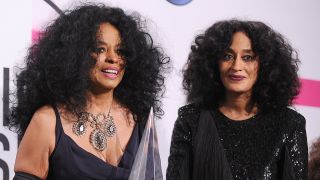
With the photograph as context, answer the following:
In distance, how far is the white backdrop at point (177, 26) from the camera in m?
1.72

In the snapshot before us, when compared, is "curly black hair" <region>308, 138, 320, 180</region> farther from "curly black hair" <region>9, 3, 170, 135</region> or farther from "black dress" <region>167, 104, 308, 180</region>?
"curly black hair" <region>9, 3, 170, 135</region>

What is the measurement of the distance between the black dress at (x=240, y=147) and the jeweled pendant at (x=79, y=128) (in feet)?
0.96

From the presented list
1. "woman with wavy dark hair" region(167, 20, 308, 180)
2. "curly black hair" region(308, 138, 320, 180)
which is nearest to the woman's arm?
"woman with wavy dark hair" region(167, 20, 308, 180)

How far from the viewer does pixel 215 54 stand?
1.55 m

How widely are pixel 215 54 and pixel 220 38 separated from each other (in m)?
0.04

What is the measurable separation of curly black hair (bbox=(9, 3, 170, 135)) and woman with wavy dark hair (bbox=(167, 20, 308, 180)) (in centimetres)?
15

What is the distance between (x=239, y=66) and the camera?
1.48 metres

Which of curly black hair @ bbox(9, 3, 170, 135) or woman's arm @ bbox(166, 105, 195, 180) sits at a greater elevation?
curly black hair @ bbox(9, 3, 170, 135)

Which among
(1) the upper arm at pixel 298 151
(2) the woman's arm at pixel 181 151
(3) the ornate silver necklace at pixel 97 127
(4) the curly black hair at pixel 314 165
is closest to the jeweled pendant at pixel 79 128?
(3) the ornate silver necklace at pixel 97 127

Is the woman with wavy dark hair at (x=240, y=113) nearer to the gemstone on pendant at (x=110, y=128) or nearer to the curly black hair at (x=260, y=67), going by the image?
the curly black hair at (x=260, y=67)

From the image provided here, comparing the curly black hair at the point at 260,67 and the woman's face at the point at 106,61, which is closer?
the woman's face at the point at 106,61

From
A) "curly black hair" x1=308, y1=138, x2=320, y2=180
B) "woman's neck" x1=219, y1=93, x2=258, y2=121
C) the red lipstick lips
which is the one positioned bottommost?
"curly black hair" x1=308, y1=138, x2=320, y2=180

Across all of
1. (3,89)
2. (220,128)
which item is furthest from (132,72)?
(3,89)

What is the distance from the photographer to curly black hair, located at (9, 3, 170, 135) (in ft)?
4.36
